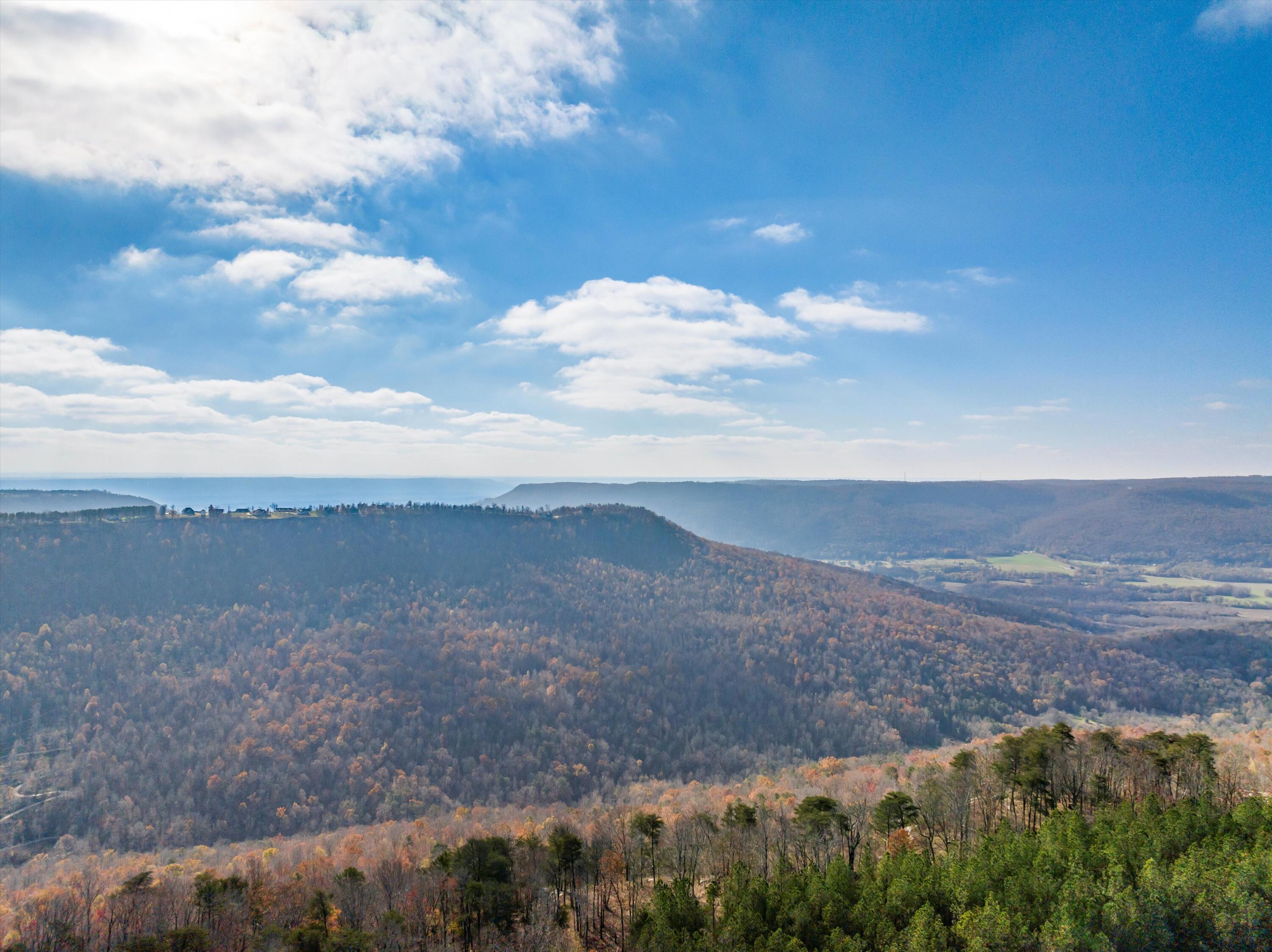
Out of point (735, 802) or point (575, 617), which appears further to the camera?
point (575, 617)

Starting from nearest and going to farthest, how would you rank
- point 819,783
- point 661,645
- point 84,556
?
point 819,783 → point 84,556 → point 661,645

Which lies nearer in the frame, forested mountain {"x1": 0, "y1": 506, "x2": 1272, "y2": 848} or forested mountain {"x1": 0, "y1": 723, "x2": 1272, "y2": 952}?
forested mountain {"x1": 0, "y1": 723, "x2": 1272, "y2": 952}

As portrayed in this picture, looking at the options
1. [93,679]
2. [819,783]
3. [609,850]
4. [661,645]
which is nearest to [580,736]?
[661,645]

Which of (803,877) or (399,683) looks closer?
(803,877)

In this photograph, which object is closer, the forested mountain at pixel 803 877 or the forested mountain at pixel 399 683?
the forested mountain at pixel 803 877

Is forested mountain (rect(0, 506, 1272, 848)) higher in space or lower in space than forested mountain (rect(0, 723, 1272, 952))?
lower

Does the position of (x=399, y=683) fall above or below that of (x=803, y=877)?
below

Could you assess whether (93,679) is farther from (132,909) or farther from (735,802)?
(735,802)

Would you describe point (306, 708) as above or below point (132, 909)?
below
